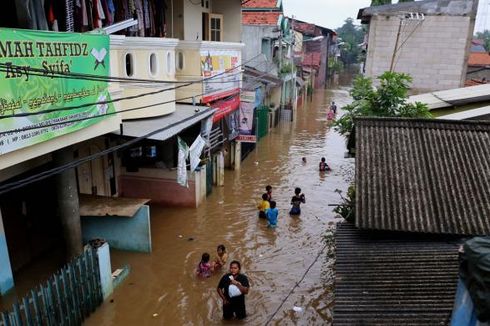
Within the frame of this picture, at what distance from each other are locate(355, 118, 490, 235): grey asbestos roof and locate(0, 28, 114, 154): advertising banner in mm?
4998

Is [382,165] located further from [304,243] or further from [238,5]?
[238,5]

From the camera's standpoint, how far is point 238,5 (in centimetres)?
2067

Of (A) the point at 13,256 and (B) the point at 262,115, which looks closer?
(A) the point at 13,256

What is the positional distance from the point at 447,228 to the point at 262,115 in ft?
70.4

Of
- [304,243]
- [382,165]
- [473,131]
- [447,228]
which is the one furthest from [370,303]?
[304,243]

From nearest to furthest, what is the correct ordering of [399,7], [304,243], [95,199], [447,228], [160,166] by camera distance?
[447,228]
[95,199]
[304,243]
[160,166]
[399,7]

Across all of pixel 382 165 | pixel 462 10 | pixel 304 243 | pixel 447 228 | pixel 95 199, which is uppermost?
pixel 462 10

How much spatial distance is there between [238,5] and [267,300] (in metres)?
15.2

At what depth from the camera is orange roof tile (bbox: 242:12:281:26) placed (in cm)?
3209

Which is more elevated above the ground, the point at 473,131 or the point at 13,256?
the point at 473,131

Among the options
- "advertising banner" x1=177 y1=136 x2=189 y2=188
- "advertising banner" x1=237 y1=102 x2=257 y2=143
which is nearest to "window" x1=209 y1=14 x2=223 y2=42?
"advertising banner" x1=237 y1=102 x2=257 y2=143

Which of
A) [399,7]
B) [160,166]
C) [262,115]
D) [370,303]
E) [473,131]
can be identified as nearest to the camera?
[370,303]

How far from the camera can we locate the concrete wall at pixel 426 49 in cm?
1830

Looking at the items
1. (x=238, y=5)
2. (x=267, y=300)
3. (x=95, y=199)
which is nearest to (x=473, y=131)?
(x=267, y=300)
